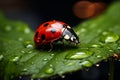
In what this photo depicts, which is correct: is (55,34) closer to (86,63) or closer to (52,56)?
(52,56)

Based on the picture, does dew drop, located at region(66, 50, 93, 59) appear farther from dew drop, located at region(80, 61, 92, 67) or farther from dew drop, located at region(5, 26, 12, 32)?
dew drop, located at region(5, 26, 12, 32)

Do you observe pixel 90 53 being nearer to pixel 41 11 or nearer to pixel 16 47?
pixel 16 47

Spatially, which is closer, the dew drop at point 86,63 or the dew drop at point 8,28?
the dew drop at point 86,63

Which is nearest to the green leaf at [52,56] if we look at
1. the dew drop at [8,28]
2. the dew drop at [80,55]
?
the dew drop at [80,55]

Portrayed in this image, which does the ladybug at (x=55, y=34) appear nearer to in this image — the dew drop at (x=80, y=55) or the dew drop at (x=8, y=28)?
the dew drop at (x=80, y=55)

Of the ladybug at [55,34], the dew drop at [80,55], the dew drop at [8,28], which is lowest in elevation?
the dew drop at [80,55]

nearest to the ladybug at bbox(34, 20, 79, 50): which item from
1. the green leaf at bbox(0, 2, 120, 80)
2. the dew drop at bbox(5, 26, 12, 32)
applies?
the green leaf at bbox(0, 2, 120, 80)

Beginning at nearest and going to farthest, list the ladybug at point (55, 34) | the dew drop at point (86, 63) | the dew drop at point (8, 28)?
the dew drop at point (86, 63) < the ladybug at point (55, 34) < the dew drop at point (8, 28)

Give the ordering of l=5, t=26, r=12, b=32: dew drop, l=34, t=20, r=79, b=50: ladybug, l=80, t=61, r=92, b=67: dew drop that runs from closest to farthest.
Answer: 1. l=80, t=61, r=92, b=67: dew drop
2. l=34, t=20, r=79, b=50: ladybug
3. l=5, t=26, r=12, b=32: dew drop

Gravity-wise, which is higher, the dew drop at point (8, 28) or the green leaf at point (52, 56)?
the dew drop at point (8, 28)

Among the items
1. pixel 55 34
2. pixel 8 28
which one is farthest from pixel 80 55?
pixel 8 28

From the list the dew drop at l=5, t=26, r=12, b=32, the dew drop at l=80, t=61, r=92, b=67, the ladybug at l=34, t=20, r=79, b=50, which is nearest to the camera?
the dew drop at l=80, t=61, r=92, b=67
